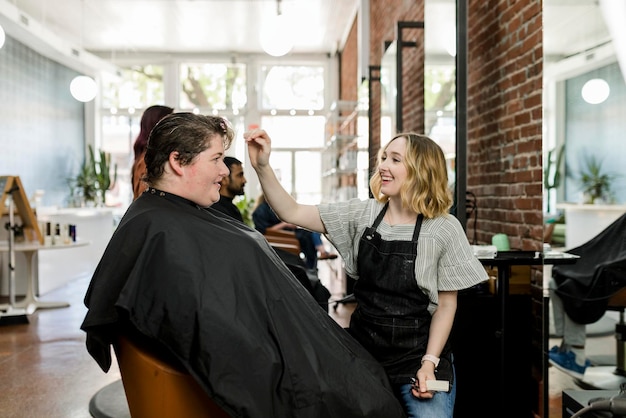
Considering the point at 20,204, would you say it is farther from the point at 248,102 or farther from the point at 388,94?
the point at 248,102

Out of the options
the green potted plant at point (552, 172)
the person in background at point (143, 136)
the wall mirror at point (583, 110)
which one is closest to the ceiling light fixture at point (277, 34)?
the person in background at point (143, 136)

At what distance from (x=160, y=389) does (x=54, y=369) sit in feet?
10.1

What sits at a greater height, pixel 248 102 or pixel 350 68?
pixel 350 68

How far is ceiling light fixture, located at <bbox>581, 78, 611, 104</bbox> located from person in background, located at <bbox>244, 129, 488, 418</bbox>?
0.61 m

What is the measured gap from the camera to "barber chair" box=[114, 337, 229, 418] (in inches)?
56.8

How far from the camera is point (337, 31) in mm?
10859

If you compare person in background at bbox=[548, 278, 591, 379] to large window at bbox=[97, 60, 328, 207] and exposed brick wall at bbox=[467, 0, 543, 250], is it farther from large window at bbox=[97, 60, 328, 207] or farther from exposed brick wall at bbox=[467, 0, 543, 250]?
large window at bbox=[97, 60, 328, 207]

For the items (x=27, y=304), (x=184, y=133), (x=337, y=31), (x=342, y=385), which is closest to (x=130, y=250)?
(x=184, y=133)

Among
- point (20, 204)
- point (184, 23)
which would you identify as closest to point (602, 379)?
A: point (20, 204)

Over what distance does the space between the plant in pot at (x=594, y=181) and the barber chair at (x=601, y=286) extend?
103mm

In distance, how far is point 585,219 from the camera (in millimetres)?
2248

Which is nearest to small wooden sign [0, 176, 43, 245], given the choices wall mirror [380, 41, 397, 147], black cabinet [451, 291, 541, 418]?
wall mirror [380, 41, 397, 147]

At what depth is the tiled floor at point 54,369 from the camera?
103 inches

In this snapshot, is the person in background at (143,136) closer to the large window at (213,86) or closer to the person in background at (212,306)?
the person in background at (212,306)
